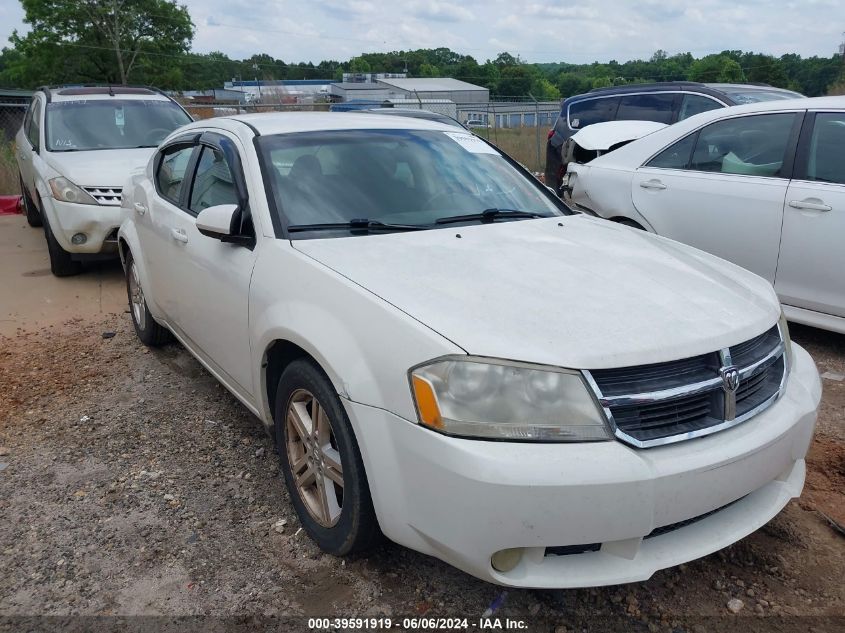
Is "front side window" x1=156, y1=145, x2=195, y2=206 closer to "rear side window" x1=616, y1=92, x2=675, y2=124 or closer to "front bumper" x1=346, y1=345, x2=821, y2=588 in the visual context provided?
"front bumper" x1=346, y1=345, x2=821, y2=588

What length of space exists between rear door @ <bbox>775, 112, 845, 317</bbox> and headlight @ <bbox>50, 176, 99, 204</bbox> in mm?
5864

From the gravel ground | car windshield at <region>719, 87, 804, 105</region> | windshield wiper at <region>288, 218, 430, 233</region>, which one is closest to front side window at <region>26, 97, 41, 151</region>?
the gravel ground

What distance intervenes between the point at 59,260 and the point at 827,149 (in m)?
6.69

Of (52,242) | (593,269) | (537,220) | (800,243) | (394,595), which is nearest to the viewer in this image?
(394,595)

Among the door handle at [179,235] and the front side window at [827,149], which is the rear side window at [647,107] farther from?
the door handle at [179,235]

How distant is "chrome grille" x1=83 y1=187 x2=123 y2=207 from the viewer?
6754 mm

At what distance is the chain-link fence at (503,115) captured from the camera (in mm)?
17875

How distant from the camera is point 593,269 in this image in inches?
108

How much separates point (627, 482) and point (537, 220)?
1.73m

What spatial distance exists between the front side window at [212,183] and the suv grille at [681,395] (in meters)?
2.03

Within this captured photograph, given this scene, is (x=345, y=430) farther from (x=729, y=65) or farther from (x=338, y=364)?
(x=729, y=65)

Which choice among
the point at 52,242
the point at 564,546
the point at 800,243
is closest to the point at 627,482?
the point at 564,546

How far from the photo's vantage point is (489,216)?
3.40 meters

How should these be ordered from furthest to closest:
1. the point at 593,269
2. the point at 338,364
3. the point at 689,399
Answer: the point at 593,269, the point at 338,364, the point at 689,399
